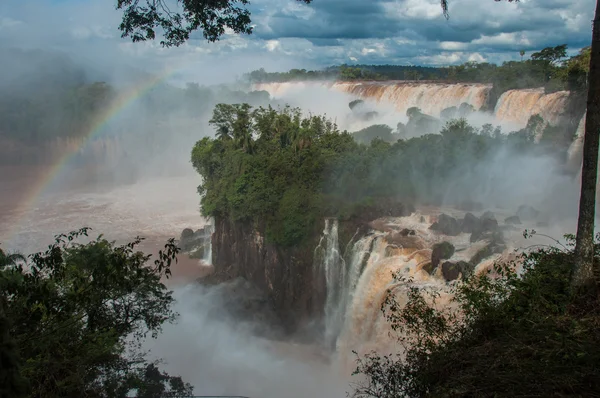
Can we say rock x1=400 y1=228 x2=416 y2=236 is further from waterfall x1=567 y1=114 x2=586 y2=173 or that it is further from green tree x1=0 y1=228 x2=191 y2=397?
green tree x1=0 y1=228 x2=191 y2=397

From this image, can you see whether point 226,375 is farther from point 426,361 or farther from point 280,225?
point 426,361

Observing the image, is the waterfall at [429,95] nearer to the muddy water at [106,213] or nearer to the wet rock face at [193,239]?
the muddy water at [106,213]

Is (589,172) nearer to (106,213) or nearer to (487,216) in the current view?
(487,216)

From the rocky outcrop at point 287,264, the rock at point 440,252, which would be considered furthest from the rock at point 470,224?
the rock at point 440,252

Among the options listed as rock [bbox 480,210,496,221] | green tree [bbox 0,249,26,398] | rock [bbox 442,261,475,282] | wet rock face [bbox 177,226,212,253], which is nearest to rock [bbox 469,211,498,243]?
rock [bbox 480,210,496,221]

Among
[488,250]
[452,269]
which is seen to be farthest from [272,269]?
[488,250]
